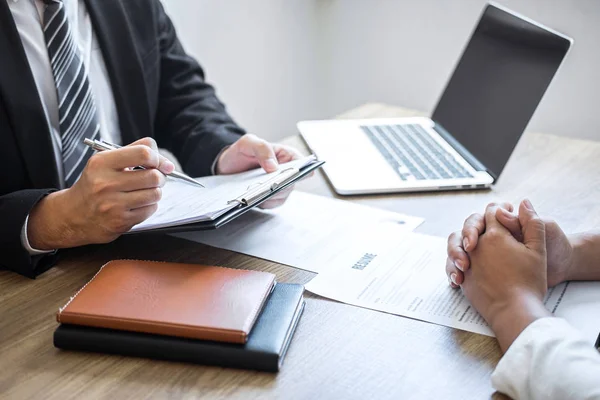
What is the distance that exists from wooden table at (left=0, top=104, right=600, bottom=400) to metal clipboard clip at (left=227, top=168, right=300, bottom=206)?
0.09 metres

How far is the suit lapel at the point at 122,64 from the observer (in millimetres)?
1397

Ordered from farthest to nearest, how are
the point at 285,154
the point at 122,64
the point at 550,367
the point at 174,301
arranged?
1. the point at 122,64
2. the point at 285,154
3. the point at 174,301
4. the point at 550,367

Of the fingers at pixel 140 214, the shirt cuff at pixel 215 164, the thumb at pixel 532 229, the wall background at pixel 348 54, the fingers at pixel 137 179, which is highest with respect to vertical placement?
the thumb at pixel 532 229

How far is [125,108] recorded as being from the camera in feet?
4.77

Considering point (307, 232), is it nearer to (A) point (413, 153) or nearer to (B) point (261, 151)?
(B) point (261, 151)

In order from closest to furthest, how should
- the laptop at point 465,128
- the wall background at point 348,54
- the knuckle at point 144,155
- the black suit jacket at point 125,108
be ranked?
1. the knuckle at point 144,155
2. the black suit jacket at point 125,108
3. the laptop at point 465,128
4. the wall background at point 348,54

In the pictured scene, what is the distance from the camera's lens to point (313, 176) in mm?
1409

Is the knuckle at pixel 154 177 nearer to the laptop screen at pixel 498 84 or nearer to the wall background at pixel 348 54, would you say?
the laptop screen at pixel 498 84

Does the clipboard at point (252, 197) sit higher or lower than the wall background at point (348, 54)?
higher

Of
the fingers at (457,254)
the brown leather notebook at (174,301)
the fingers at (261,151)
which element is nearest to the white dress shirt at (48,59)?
the fingers at (261,151)

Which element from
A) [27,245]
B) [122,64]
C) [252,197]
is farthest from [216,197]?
[122,64]

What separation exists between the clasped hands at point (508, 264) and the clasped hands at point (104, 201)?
0.44 m

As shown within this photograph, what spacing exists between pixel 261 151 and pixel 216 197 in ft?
0.64

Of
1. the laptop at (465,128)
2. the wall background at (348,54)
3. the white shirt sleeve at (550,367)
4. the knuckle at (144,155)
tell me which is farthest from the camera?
the wall background at (348,54)
